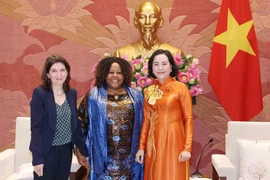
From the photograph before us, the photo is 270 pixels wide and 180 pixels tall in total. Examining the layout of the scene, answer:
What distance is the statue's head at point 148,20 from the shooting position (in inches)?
139

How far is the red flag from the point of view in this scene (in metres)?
3.38

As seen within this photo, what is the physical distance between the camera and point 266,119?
4004 millimetres

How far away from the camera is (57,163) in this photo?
2.11 metres

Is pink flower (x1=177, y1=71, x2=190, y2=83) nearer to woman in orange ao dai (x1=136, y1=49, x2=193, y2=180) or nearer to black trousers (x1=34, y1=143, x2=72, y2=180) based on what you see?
woman in orange ao dai (x1=136, y1=49, x2=193, y2=180)

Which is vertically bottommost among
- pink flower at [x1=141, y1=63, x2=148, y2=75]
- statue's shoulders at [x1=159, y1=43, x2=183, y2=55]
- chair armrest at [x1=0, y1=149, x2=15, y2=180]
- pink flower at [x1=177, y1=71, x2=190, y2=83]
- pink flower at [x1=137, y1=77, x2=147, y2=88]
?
chair armrest at [x1=0, y1=149, x2=15, y2=180]

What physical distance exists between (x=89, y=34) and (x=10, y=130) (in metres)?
1.52

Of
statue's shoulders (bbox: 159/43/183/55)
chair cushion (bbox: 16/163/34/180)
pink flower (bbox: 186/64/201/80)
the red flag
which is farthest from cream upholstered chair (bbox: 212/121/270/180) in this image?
chair cushion (bbox: 16/163/34/180)

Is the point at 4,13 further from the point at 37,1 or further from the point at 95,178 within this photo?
the point at 95,178

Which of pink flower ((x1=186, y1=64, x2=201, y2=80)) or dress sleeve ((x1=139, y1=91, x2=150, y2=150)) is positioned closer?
dress sleeve ((x1=139, y1=91, x2=150, y2=150))

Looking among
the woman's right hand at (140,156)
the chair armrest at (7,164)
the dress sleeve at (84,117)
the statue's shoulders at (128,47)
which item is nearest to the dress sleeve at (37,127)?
the dress sleeve at (84,117)

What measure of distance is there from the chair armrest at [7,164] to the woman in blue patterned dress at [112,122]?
959 millimetres

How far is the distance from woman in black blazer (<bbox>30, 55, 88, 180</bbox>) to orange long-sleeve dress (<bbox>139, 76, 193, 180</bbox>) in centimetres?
51

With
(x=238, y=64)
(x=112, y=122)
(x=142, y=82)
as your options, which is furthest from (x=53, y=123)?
(x=238, y=64)

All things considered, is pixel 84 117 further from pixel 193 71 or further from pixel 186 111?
pixel 193 71
